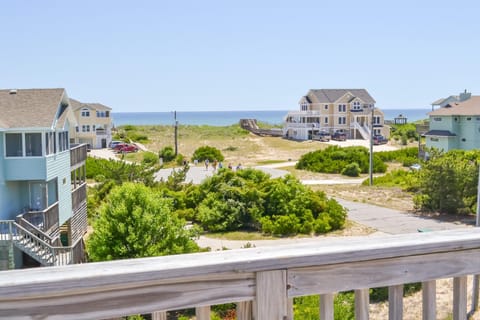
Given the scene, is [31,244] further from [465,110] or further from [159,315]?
[465,110]

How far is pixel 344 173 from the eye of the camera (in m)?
40.2

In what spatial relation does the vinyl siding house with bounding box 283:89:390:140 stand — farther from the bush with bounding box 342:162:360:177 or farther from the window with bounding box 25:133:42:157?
the window with bounding box 25:133:42:157

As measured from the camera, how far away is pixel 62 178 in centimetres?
1681

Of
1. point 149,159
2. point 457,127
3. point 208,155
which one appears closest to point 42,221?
point 149,159

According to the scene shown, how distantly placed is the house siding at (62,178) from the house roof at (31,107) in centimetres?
113

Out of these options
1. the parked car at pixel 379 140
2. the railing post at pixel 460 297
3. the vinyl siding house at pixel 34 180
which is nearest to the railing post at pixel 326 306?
the railing post at pixel 460 297

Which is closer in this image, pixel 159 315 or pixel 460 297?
pixel 159 315

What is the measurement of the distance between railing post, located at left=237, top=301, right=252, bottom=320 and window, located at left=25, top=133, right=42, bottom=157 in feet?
47.1

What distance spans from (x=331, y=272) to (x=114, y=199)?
10884 millimetres

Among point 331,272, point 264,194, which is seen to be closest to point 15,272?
point 331,272

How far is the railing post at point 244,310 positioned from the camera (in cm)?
187

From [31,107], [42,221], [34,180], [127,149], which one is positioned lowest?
[127,149]

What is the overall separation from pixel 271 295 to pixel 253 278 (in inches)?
3.3

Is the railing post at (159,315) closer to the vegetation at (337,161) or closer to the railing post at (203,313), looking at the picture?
the railing post at (203,313)
